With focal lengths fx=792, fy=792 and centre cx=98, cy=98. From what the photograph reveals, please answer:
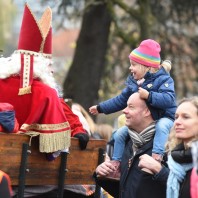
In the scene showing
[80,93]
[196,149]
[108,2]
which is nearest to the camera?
[196,149]

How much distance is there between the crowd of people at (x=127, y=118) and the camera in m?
5.79

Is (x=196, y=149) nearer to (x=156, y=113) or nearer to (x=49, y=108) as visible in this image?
(x=156, y=113)

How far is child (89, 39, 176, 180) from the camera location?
6551 mm

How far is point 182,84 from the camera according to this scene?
2028cm

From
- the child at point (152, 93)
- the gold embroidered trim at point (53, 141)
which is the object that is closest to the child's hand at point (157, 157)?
the child at point (152, 93)

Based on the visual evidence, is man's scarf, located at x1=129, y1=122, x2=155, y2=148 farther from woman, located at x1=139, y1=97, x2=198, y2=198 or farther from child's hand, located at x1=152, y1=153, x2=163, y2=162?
woman, located at x1=139, y1=97, x2=198, y2=198

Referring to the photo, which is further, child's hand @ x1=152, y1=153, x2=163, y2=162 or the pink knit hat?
the pink knit hat

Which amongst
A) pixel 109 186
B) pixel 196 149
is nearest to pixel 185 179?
pixel 196 149

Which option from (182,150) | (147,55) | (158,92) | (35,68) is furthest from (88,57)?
(182,150)

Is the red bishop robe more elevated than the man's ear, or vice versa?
the man's ear

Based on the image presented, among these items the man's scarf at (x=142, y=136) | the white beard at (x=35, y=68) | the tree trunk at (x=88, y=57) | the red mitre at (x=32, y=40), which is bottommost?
the tree trunk at (x=88, y=57)

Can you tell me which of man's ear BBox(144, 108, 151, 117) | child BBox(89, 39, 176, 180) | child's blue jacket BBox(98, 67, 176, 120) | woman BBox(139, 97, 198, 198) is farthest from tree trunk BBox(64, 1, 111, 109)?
woman BBox(139, 97, 198, 198)

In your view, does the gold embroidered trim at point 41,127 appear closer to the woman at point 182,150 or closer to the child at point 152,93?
the child at point 152,93

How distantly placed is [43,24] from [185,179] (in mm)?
2709
